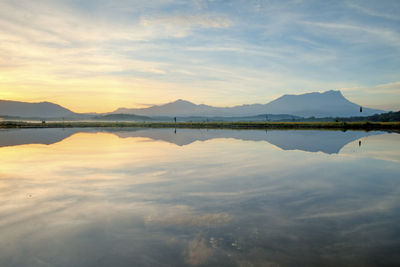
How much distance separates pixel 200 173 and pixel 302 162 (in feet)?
28.1

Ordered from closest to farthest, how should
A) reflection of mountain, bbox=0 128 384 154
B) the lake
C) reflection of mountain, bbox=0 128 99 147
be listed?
1. the lake
2. reflection of mountain, bbox=0 128 384 154
3. reflection of mountain, bbox=0 128 99 147

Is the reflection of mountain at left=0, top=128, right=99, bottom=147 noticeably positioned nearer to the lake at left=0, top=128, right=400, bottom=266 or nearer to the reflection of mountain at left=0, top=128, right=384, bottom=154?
the reflection of mountain at left=0, top=128, right=384, bottom=154

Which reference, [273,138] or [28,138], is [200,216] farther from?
[28,138]

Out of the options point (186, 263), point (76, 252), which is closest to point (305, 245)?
point (186, 263)

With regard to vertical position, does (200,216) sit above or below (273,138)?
below

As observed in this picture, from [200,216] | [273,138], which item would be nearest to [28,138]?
[273,138]

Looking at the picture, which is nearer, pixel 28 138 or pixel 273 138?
pixel 273 138

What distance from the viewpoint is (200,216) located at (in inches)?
369

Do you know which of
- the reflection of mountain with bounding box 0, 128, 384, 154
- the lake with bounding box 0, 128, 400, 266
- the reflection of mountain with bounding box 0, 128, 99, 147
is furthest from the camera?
the reflection of mountain with bounding box 0, 128, 99, 147

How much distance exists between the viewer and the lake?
691 centimetres

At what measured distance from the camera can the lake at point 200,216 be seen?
6.91 metres

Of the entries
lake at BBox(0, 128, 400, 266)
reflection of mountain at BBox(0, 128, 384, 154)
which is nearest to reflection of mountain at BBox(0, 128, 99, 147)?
reflection of mountain at BBox(0, 128, 384, 154)

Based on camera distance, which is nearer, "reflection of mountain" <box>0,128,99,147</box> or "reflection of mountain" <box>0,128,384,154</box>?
"reflection of mountain" <box>0,128,384,154</box>

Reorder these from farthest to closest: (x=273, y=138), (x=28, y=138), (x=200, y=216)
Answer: (x=28, y=138)
(x=273, y=138)
(x=200, y=216)
